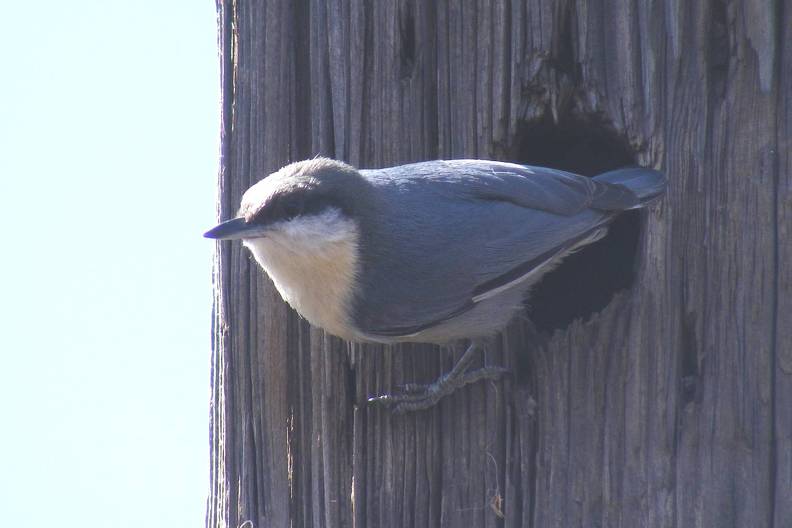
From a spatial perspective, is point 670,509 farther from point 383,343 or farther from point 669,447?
point 383,343

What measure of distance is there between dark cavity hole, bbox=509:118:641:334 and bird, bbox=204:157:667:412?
30 cm

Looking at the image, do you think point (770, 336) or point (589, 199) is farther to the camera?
point (589, 199)

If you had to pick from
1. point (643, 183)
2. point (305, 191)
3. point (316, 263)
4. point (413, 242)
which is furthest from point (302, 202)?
point (643, 183)

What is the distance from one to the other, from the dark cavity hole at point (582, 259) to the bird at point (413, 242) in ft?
1.00

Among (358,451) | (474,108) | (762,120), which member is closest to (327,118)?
(474,108)

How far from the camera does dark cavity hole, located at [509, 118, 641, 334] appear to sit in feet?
11.5

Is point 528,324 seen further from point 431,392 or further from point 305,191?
point 305,191

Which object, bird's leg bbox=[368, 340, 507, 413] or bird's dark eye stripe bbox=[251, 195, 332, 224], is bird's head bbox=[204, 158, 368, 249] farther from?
bird's leg bbox=[368, 340, 507, 413]

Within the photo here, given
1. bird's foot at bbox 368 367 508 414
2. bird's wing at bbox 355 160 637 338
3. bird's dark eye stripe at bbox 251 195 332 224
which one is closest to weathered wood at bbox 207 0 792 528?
bird's foot at bbox 368 367 508 414

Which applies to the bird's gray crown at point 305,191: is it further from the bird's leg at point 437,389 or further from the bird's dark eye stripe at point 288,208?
the bird's leg at point 437,389

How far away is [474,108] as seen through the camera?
3064 mm

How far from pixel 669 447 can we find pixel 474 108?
1.10m

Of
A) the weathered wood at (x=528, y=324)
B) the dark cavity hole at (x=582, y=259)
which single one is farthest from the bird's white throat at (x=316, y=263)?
the dark cavity hole at (x=582, y=259)

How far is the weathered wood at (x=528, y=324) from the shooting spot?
109 inches
